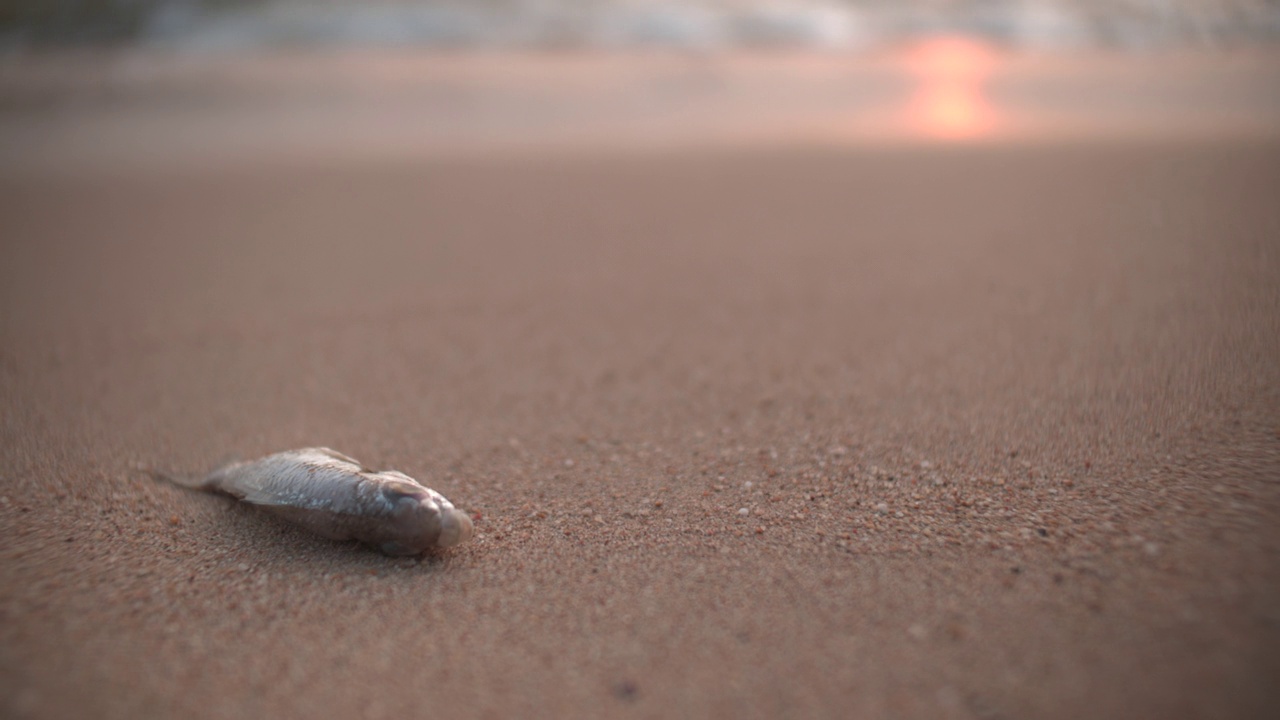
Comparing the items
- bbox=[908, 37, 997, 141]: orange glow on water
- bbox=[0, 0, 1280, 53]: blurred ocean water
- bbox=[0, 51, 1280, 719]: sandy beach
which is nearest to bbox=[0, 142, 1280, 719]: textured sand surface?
bbox=[0, 51, 1280, 719]: sandy beach

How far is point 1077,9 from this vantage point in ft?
31.1

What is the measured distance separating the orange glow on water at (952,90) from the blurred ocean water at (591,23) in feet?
1.42

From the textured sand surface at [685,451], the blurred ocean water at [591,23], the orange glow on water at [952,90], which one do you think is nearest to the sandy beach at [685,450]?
the textured sand surface at [685,451]

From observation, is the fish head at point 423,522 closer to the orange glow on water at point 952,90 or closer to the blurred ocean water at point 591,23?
the orange glow on water at point 952,90

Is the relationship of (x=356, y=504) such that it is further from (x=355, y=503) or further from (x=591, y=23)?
(x=591, y=23)

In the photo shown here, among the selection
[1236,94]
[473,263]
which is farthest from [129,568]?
[1236,94]

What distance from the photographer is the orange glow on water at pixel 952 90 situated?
6.38 meters

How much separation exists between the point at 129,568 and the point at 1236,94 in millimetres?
7826

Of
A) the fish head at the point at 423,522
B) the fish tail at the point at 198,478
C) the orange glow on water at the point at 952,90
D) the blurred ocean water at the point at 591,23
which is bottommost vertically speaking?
the fish tail at the point at 198,478

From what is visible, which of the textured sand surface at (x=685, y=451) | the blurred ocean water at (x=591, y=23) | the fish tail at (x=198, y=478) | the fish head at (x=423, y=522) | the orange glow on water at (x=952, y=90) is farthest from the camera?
the blurred ocean water at (x=591, y=23)

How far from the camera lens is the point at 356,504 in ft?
6.76

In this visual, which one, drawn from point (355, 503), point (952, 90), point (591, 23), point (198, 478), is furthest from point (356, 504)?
point (591, 23)

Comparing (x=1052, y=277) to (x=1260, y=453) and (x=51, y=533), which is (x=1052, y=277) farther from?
(x=51, y=533)

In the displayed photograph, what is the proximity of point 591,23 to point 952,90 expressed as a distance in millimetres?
4429
